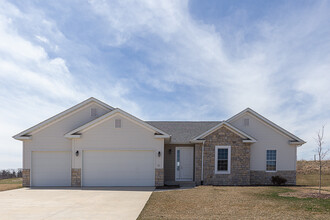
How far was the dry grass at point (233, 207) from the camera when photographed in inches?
311

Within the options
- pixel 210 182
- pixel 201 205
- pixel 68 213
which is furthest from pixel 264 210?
pixel 210 182

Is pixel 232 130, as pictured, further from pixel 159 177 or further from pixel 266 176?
pixel 159 177

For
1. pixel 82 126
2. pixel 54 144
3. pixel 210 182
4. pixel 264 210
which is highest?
pixel 82 126

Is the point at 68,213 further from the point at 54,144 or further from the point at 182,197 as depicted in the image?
the point at 54,144

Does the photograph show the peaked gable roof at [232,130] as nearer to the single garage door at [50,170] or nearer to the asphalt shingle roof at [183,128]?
the asphalt shingle roof at [183,128]

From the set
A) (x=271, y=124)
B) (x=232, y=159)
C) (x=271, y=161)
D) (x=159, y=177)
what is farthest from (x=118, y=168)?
(x=271, y=124)

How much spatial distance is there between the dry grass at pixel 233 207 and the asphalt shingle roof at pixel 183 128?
6.83m

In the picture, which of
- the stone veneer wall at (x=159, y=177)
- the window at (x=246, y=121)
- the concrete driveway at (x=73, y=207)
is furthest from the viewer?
the window at (x=246, y=121)

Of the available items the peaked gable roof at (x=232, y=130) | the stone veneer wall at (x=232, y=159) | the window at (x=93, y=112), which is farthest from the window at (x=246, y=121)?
the window at (x=93, y=112)

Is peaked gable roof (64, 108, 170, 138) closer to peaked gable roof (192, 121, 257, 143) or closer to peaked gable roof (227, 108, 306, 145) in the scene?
peaked gable roof (192, 121, 257, 143)

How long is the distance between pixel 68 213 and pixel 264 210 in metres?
6.47

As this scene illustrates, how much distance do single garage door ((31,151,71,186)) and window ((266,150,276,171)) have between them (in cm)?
1318

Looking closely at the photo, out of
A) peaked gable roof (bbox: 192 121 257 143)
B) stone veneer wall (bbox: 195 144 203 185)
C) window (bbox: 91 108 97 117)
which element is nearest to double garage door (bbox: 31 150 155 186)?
window (bbox: 91 108 97 117)

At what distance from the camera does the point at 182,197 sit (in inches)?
448
